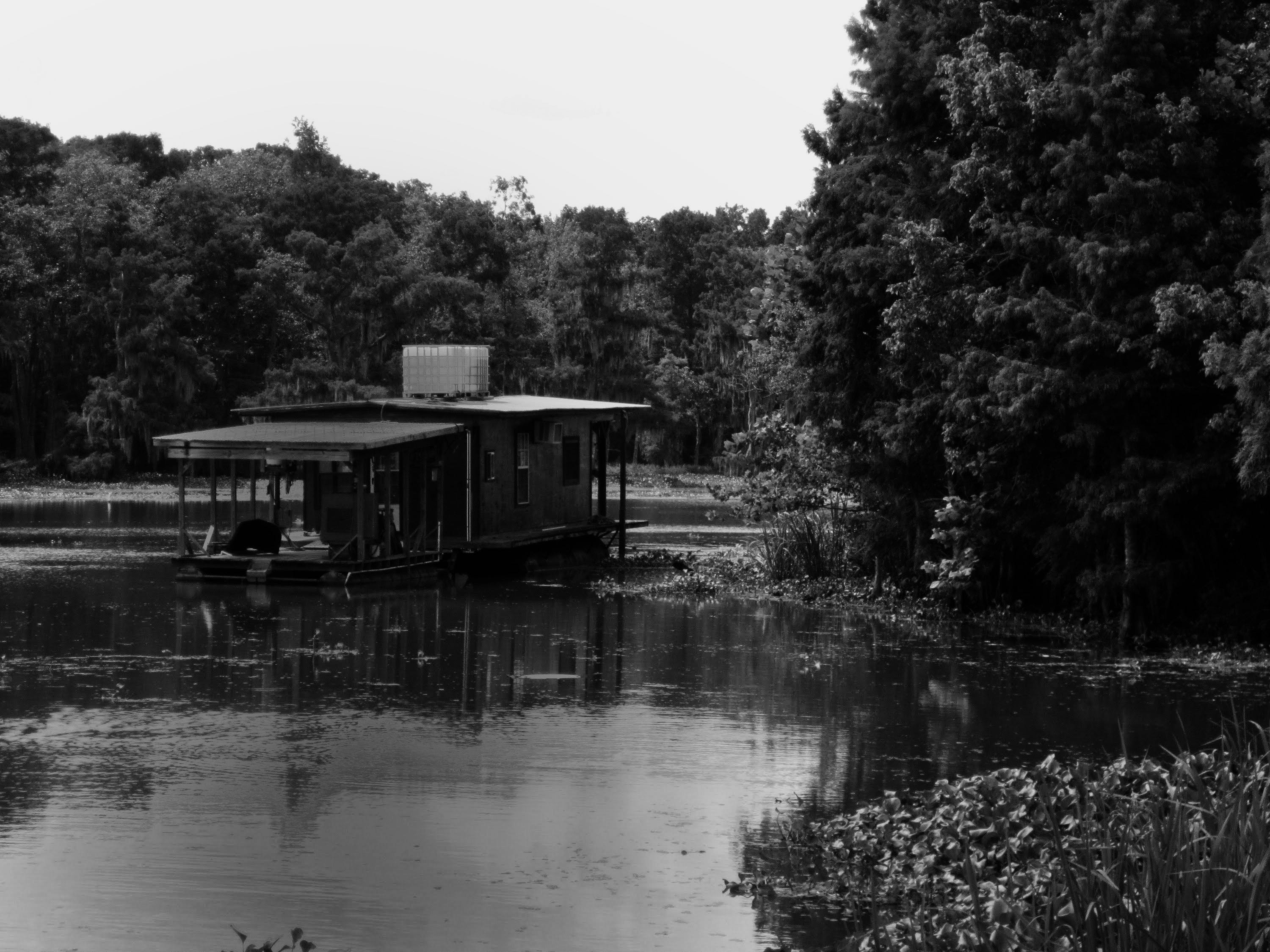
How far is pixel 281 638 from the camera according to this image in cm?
2123

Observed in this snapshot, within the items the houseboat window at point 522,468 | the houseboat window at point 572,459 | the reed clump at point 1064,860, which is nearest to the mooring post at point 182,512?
the houseboat window at point 522,468

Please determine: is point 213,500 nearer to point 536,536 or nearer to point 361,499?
point 361,499

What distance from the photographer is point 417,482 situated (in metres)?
31.8

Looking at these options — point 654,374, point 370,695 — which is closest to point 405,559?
point 370,695

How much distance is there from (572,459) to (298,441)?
365 inches

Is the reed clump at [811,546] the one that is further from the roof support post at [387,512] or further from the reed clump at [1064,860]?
the reed clump at [1064,860]

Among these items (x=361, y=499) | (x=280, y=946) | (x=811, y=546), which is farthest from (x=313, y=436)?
(x=280, y=946)

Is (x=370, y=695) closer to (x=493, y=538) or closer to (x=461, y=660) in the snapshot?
(x=461, y=660)

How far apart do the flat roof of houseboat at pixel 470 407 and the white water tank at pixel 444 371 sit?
310mm

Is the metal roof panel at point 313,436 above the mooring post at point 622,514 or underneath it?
above

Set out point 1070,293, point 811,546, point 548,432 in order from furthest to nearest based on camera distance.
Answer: point 548,432
point 811,546
point 1070,293

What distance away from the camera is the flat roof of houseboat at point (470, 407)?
3112 centimetres

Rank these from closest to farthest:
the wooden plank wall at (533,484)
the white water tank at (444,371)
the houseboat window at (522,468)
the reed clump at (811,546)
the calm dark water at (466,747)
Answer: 1. the calm dark water at (466,747)
2. the reed clump at (811,546)
3. the wooden plank wall at (533,484)
4. the houseboat window at (522,468)
5. the white water tank at (444,371)

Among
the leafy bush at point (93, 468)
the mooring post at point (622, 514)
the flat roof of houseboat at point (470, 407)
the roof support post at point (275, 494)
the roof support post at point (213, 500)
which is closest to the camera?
the roof support post at point (213, 500)
